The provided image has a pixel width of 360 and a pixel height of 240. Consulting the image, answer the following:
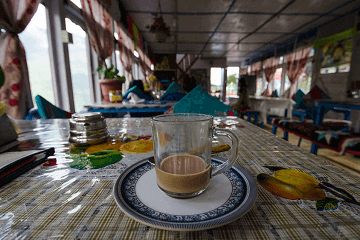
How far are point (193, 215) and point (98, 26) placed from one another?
3.64 metres

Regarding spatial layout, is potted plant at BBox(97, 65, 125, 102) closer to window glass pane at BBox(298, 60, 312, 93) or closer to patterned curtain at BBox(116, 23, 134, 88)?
patterned curtain at BBox(116, 23, 134, 88)

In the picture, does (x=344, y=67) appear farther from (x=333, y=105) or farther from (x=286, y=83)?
(x=333, y=105)

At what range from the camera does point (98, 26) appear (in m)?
3.01

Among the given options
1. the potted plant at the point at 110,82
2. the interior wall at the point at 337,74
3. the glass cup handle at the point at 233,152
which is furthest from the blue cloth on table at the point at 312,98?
the glass cup handle at the point at 233,152

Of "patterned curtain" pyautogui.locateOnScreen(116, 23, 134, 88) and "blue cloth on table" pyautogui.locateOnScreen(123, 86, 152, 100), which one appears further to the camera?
"patterned curtain" pyautogui.locateOnScreen(116, 23, 134, 88)

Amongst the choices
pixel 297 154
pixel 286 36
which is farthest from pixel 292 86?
pixel 297 154

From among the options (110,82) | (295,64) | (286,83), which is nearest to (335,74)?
(295,64)

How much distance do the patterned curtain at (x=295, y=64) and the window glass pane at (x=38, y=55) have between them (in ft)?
23.5

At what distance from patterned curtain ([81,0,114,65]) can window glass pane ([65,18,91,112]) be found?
0.23 metres

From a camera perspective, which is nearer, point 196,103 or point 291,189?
point 291,189

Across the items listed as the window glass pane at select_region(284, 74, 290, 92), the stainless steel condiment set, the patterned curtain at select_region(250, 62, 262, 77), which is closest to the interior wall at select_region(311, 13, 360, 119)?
the window glass pane at select_region(284, 74, 290, 92)

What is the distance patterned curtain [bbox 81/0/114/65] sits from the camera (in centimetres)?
270

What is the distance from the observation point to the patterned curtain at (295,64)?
19.1ft

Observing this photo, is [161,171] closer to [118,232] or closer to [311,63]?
[118,232]
